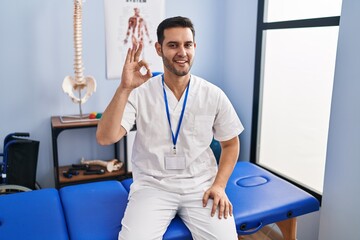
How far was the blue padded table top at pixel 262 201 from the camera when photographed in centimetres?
154

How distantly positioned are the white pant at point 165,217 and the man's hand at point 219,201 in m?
0.02

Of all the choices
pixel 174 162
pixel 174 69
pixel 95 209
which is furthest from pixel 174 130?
pixel 95 209

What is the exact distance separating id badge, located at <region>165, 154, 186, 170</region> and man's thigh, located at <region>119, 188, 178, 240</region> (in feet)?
0.40

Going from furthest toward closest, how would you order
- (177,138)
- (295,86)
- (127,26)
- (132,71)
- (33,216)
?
1. (127,26)
2. (295,86)
3. (177,138)
4. (33,216)
5. (132,71)

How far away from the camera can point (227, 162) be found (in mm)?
1667

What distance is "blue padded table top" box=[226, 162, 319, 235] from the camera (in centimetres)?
154

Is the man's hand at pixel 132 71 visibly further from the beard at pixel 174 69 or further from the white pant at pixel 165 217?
the white pant at pixel 165 217

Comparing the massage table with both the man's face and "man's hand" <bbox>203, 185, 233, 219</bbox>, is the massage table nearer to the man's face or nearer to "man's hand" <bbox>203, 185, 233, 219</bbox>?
"man's hand" <bbox>203, 185, 233, 219</bbox>

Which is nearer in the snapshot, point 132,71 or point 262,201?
point 132,71

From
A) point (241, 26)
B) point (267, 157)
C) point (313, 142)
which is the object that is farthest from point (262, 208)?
point (241, 26)

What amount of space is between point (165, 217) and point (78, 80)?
141 cm

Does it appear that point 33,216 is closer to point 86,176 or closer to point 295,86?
point 86,176

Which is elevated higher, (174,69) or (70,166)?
(174,69)

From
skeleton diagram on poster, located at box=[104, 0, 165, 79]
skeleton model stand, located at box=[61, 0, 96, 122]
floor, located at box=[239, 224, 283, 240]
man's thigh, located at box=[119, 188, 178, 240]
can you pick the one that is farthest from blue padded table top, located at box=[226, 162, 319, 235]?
skeleton diagram on poster, located at box=[104, 0, 165, 79]
